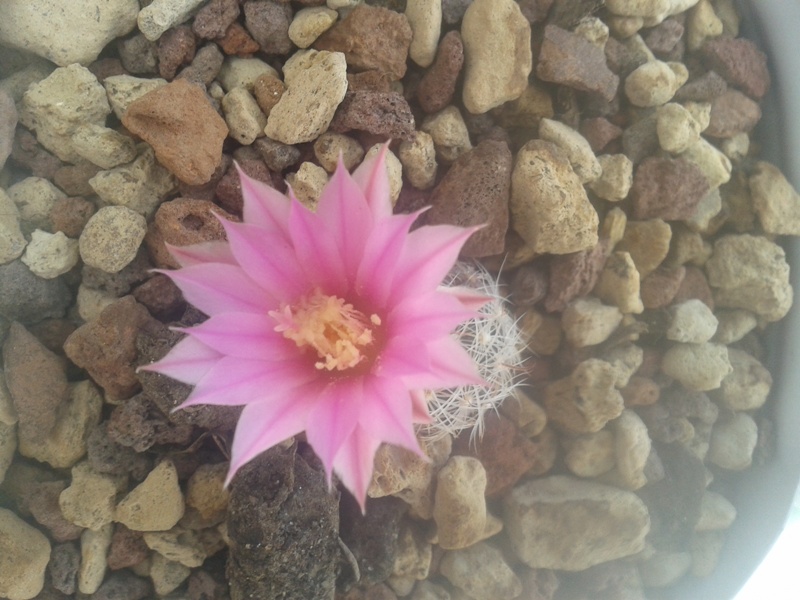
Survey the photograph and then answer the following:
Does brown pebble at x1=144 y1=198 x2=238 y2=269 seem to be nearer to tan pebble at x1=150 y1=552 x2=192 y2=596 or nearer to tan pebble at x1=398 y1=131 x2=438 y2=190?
tan pebble at x1=398 y1=131 x2=438 y2=190

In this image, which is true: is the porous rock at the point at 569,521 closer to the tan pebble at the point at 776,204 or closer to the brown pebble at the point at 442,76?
the tan pebble at the point at 776,204

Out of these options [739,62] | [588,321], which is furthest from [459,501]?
[739,62]

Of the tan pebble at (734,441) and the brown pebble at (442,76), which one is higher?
the brown pebble at (442,76)

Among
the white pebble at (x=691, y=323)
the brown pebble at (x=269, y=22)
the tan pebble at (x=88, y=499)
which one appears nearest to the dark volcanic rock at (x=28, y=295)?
the tan pebble at (x=88, y=499)

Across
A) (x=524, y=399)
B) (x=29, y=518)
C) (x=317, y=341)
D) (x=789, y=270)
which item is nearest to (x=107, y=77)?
(x=317, y=341)

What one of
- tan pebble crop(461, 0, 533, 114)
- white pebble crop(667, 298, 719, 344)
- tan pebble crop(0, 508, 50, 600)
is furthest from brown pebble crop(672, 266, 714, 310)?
tan pebble crop(0, 508, 50, 600)
